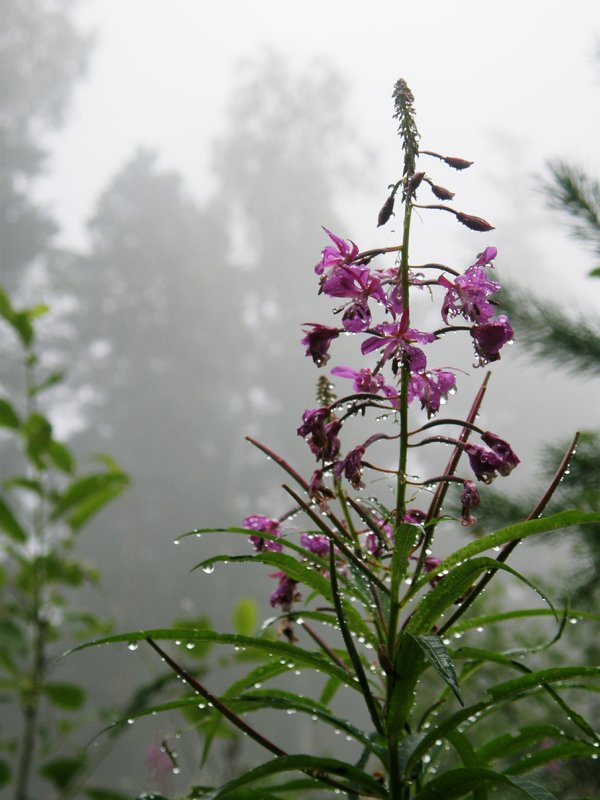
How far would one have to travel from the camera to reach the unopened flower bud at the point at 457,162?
→ 81 cm

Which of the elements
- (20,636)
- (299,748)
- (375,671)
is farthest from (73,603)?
(375,671)

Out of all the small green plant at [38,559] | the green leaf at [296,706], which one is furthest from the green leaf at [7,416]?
the green leaf at [296,706]

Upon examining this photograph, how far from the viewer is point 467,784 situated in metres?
0.73

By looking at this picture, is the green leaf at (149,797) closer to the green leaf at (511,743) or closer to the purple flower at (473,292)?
the green leaf at (511,743)

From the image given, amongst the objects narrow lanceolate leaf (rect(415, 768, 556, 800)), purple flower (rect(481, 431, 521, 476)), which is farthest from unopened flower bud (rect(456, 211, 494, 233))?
narrow lanceolate leaf (rect(415, 768, 556, 800))

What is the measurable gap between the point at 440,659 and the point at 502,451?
9.6 inches

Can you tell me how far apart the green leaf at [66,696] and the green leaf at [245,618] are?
2.23 feet

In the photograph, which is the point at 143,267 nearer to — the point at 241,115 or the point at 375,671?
the point at 241,115

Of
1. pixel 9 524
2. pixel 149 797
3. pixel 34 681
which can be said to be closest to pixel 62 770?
pixel 34 681

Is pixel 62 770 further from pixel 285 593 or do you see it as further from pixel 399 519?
pixel 399 519

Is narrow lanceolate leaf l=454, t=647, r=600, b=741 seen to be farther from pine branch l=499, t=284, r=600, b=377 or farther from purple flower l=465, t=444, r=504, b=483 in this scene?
pine branch l=499, t=284, r=600, b=377

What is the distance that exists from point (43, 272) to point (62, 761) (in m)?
27.8

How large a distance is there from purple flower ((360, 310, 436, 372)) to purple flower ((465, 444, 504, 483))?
10 cm

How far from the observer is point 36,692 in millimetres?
2006
